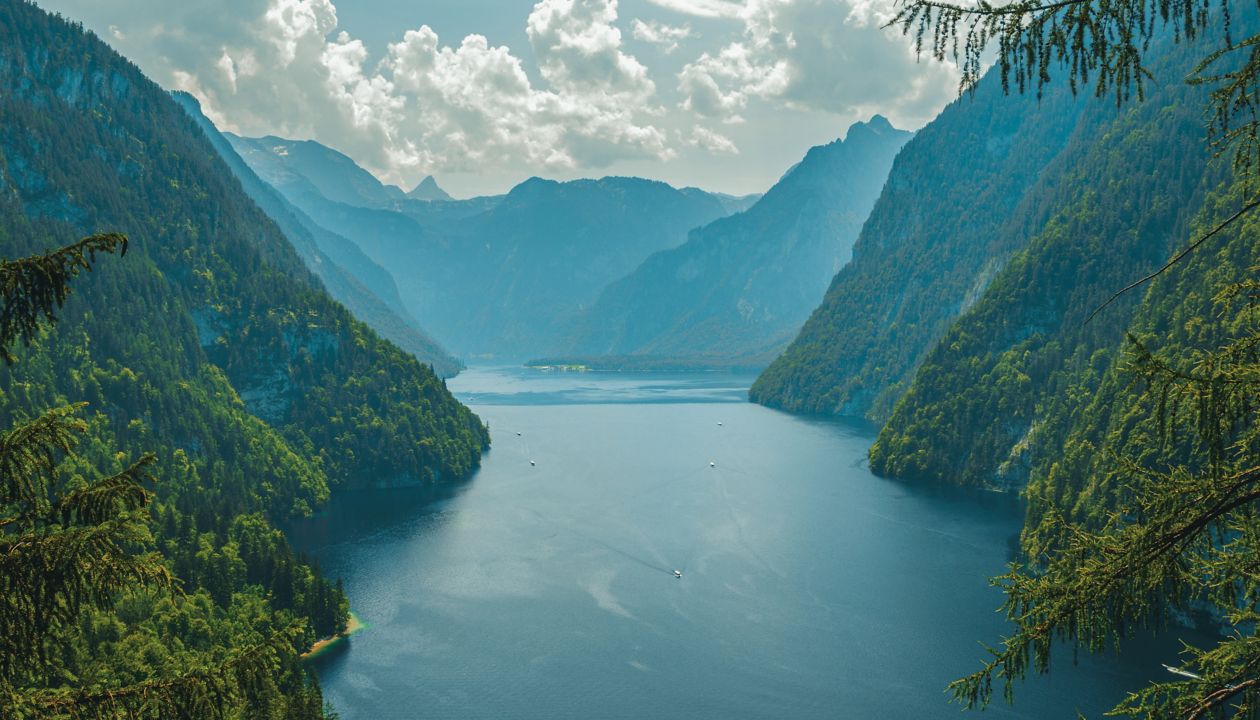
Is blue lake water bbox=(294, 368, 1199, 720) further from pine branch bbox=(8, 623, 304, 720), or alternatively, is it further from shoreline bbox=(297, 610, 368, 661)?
Answer: pine branch bbox=(8, 623, 304, 720)

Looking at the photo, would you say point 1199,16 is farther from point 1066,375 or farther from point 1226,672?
point 1066,375

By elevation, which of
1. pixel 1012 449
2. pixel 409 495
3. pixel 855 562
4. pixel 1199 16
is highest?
pixel 1199 16

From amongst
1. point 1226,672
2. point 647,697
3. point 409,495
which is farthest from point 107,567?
point 409,495

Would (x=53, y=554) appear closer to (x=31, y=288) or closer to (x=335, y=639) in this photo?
(x=31, y=288)

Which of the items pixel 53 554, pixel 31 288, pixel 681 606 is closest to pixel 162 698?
pixel 53 554

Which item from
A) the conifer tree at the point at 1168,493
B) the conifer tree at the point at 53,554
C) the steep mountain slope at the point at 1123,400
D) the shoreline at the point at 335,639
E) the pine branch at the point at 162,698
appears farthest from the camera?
the steep mountain slope at the point at 1123,400

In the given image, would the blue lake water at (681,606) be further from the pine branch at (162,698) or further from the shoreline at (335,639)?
the pine branch at (162,698)

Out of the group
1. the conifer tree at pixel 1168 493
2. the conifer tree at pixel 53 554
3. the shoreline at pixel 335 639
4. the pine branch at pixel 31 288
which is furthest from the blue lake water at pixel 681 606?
the pine branch at pixel 31 288
